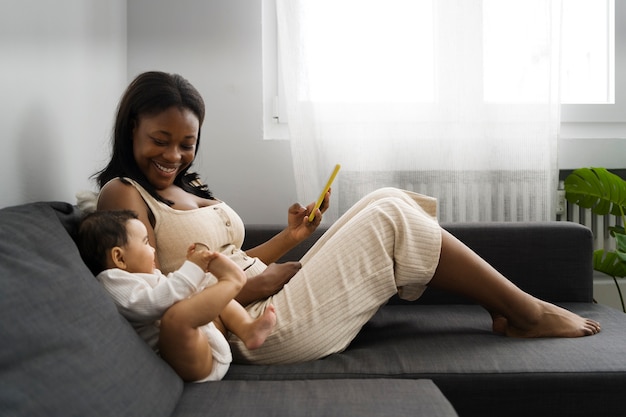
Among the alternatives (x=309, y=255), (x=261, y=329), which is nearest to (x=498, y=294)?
(x=309, y=255)

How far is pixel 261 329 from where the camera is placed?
1362 millimetres

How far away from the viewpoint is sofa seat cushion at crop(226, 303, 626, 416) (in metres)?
1.36

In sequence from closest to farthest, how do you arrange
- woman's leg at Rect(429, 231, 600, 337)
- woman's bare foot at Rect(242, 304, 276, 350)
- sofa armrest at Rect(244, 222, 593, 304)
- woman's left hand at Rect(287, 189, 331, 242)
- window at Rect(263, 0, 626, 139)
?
woman's bare foot at Rect(242, 304, 276, 350), woman's leg at Rect(429, 231, 600, 337), woman's left hand at Rect(287, 189, 331, 242), sofa armrest at Rect(244, 222, 593, 304), window at Rect(263, 0, 626, 139)

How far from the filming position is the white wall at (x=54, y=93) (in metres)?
1.50

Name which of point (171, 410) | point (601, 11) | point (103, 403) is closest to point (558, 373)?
point (171, 410)

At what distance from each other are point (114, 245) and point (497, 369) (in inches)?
32.1

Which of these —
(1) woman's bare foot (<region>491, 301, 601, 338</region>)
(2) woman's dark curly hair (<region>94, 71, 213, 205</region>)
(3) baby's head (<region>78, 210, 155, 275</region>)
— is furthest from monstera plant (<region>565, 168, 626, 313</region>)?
(3) baby's head (<region>78, 210, 155, 275</region>)

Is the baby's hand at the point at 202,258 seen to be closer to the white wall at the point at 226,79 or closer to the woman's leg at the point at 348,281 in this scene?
the woman's leg at the point at 348,281

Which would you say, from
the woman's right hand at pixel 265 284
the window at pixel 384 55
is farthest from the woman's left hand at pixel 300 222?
the window at pixel 384 55

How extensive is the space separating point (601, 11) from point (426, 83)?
0.90m

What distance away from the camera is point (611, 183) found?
2525 mm

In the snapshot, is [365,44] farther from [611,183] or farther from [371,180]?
[611,183]

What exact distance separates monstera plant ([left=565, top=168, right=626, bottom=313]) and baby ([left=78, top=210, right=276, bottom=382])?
5.86 feet

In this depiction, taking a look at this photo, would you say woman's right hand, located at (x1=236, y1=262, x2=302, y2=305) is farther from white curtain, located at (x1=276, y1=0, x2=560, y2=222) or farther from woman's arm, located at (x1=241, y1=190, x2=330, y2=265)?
white curtain, located at (x1=276, y1=0, x2=560, y2=222)
